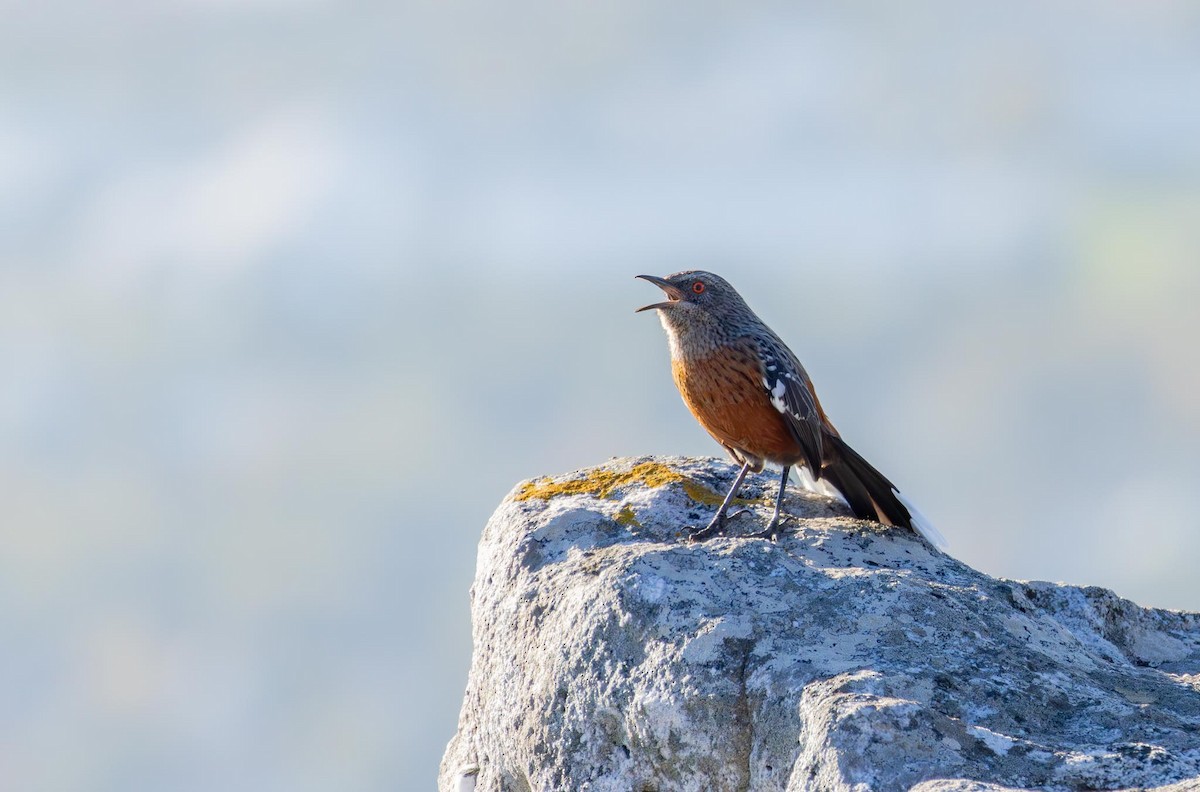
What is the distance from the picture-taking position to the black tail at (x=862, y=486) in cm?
725

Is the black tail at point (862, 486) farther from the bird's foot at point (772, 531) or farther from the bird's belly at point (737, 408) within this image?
the bird's foot at point (772, 531)

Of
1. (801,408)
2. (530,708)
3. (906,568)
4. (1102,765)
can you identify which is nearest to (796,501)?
(801,408)

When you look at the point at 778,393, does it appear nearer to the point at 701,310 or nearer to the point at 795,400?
the point at 795,400

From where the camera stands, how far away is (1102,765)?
4328 mm

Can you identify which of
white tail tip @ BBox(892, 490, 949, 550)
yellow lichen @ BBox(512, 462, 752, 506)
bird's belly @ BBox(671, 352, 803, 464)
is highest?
bird's belly @ BBox(671, 352, 803, 464)

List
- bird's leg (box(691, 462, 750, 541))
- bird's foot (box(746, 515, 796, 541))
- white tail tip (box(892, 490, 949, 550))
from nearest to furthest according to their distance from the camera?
bird's foot (box(746, 515, 796, 541))
bird's leg (box(691, 462, 750, 541))
white tail tip (box(892, 490, 949, 550))

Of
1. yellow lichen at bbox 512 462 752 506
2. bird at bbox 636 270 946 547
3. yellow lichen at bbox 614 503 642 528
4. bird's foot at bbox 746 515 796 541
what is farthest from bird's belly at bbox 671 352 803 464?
yellow lichen at bbox 614 503 642 528

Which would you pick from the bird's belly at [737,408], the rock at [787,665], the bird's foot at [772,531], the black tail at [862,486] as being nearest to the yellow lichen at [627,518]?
the rock at [787,665]

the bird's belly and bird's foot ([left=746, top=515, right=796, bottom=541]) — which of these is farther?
the bird's belly

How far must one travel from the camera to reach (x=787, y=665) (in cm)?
508

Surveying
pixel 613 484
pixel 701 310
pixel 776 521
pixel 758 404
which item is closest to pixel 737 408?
pixel 758 404

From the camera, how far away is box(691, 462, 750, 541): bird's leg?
6.67 metres

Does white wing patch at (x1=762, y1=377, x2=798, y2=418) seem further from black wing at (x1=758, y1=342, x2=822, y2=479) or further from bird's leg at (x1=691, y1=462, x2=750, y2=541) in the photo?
bird's leg at (x1=691, y1=462, x2=750, y2=541)

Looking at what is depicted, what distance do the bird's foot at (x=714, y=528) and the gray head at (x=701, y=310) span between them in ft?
4.29
